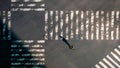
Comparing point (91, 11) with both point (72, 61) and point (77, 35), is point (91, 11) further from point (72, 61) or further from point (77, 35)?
point (72, 61)

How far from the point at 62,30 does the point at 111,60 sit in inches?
12.3

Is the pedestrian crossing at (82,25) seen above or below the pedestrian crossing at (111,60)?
above

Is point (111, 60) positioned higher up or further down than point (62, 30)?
further down

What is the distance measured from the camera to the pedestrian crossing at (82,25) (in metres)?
1.01

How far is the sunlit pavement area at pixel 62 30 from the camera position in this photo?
1.00 metres

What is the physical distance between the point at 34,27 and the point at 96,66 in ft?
1.28

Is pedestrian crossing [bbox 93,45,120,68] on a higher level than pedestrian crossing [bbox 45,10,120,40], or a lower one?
lower

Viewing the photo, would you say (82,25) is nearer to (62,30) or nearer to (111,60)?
(62,30)

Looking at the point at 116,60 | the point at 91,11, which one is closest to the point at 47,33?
the point at 91,11

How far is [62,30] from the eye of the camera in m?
1.01

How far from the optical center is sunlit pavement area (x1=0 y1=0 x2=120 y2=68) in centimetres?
100

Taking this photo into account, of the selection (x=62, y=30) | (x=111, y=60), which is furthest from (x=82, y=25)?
(x=111, y=60)

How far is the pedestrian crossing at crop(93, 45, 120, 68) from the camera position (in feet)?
3.34

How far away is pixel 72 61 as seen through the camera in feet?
3.31
